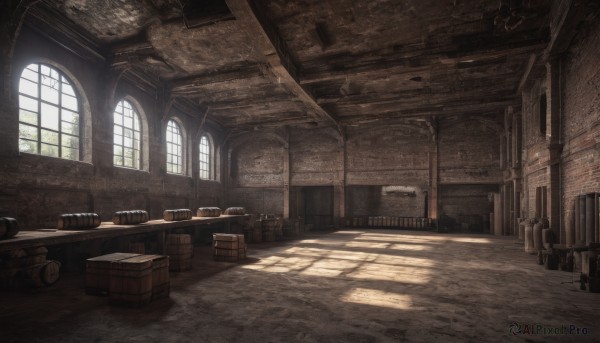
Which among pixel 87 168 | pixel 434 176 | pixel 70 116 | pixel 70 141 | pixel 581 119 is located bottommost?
pixel 434 176

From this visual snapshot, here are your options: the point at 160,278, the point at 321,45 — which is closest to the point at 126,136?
the point at 321,45

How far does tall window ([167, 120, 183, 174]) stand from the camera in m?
15.0

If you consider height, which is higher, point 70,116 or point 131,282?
point 70,116

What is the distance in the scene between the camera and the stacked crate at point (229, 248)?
28.3 ft

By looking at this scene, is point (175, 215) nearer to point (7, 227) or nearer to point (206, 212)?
A: point (206, 212)

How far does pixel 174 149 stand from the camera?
1545 cm

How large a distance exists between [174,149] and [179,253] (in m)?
9.16

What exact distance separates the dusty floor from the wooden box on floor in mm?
180

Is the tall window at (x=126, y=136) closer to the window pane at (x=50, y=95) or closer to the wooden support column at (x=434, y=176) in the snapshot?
the window pane at (x=50, y=95)

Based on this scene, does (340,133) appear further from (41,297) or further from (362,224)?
(41,297)

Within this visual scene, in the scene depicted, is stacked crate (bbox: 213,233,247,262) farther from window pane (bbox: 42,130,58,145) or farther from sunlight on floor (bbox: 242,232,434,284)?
window pane (bbox: 42,130,58,145)

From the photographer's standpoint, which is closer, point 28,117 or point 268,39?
point 268,39

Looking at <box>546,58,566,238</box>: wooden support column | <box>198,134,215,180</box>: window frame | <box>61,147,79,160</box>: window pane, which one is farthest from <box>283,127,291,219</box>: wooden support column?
<box>546,58,566,238</box>: wooden support column

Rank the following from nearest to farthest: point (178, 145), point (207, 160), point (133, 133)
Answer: point (133, 133) < point (178, 145) < point (207, 160)
